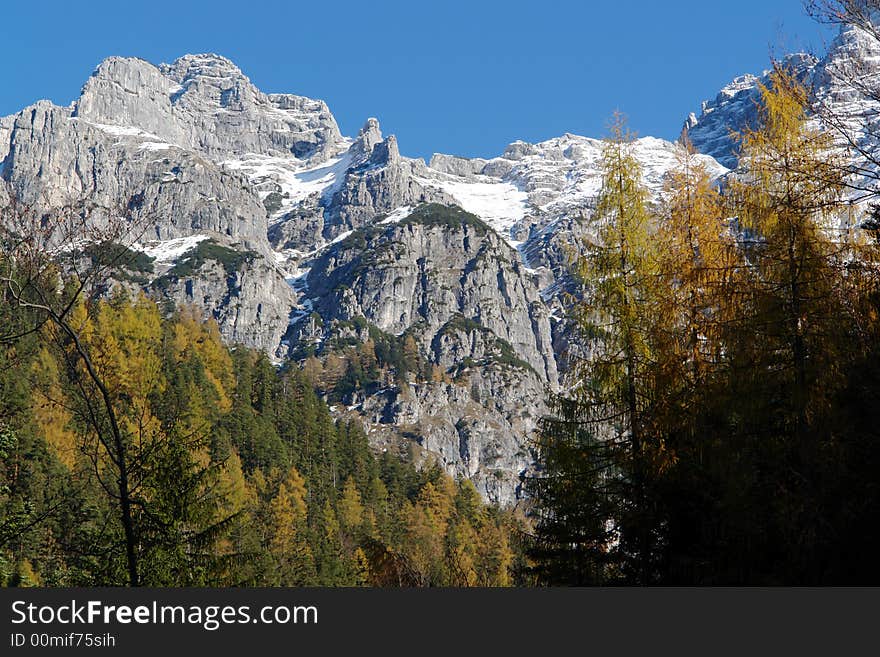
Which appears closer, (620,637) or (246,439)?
(620,637)

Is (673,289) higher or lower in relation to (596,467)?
higher

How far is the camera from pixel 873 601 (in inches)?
357

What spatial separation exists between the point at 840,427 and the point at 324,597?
27.6 feet

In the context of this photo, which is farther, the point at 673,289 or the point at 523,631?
the point at 673,289

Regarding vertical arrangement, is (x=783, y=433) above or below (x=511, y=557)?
above

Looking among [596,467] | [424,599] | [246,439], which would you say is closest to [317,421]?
[246,439]

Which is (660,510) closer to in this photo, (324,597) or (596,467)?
(596,467)

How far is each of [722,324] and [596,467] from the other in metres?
4.19

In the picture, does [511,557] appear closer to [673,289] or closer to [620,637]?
[673,289]

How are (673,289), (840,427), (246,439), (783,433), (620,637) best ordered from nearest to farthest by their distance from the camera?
(620,637)
(840,427)
(783,433)
(673,289)
(246,439)

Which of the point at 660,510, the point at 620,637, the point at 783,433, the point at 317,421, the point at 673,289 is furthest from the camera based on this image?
the point at 317,421

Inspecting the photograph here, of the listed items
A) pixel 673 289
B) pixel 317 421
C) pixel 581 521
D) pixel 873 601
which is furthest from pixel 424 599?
pixel 317 421

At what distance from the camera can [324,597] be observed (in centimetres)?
922

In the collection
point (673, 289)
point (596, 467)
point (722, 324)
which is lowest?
point (596, 467)
